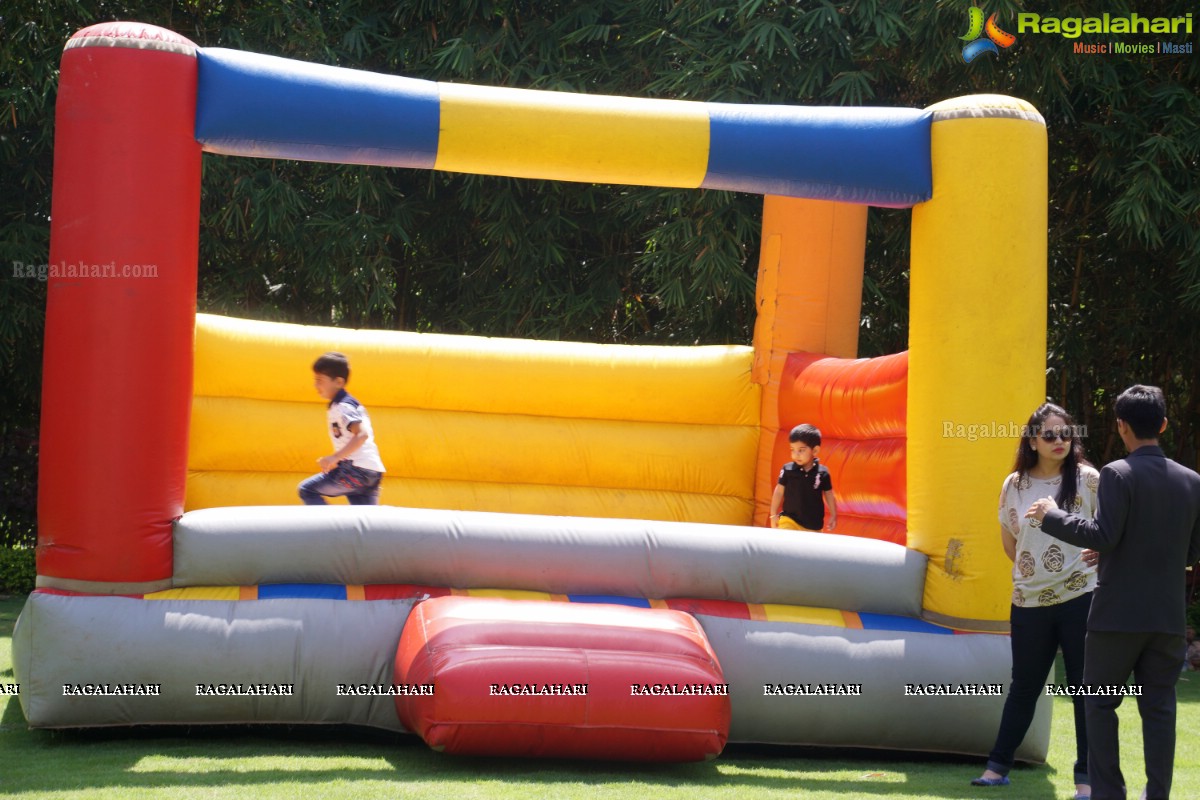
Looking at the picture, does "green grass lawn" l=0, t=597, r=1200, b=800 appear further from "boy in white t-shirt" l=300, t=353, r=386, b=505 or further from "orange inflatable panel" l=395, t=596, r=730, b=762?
"boy in white t-shirt" l=300, t=353, r=386, b=505

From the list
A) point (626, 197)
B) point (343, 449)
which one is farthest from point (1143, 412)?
point (626, 197)

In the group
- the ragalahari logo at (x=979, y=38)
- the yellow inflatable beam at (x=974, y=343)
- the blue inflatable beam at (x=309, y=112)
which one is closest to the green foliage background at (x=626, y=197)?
the ragalahari logo at (x=979, y=38)

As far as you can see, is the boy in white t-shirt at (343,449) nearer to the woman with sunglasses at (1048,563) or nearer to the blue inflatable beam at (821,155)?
the blue inflatable beam at (821,155)

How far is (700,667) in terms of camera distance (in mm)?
3609

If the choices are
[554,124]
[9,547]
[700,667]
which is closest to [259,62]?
[554,124]

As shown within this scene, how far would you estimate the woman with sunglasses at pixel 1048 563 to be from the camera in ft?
11.0

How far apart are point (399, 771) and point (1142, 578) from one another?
195 centimetres

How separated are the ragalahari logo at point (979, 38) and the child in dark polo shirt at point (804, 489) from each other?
8.37ft

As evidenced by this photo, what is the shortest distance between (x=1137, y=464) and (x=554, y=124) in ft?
6.98

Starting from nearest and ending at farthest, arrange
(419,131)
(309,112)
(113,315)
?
(113,315), (309,112), (419,131)

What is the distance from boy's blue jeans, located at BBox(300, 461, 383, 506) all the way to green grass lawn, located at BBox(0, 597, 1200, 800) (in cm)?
88

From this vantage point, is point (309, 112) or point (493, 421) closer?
point (309, 112)

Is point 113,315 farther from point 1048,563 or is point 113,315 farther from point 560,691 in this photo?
point 1048,563

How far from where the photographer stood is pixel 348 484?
4602 millimetres
